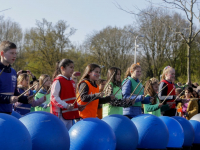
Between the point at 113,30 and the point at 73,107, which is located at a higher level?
Answer: the point at 113,30

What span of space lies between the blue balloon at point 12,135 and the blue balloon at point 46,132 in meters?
0.45

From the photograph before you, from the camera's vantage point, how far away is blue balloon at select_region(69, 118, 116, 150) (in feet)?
15.2

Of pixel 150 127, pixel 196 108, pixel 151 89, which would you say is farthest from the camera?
pixel 196 108

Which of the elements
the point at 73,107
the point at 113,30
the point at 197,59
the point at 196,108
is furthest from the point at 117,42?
the point at 73,107

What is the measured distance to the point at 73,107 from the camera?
5.16 metres

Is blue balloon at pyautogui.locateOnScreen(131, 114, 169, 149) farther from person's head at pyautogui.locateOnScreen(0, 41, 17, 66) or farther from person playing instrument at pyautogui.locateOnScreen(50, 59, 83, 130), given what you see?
person's head at pyautogui.locateOnScreen(0, 41, 17, 66)

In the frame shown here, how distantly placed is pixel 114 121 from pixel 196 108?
6396mm

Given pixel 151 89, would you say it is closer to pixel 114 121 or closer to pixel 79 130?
pixel 114 121

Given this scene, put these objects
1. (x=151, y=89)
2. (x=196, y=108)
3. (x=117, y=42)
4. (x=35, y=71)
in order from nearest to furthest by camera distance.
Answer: (x=151, y=89), (x=196, y=108), (x=35, y=71), (x=117, y=42)

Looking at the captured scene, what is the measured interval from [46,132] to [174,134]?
11.3 ft

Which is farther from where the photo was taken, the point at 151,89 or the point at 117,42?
the point at 117,42

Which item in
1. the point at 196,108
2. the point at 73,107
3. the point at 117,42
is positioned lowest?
the point at 196,108

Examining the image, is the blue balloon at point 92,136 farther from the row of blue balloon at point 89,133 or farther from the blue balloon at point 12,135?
the blue balloon at point 12,135

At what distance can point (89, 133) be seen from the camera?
15.3 feet
